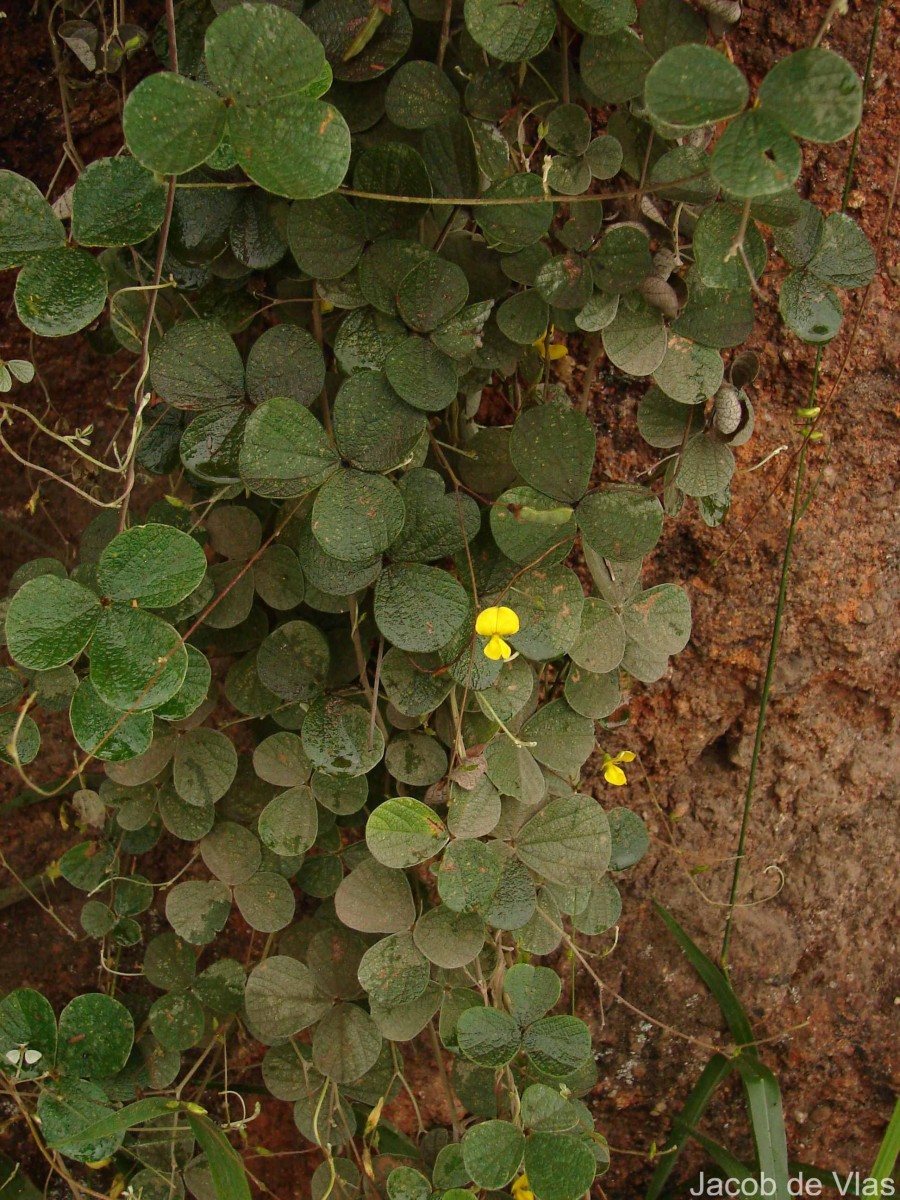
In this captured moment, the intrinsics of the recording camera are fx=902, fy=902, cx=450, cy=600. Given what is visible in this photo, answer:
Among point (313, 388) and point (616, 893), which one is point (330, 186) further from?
point (616, 893)

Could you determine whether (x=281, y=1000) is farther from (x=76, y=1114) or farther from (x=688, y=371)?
(x=688, y=371)

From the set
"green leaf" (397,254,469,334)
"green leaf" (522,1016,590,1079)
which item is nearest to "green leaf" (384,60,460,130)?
"green leaf" (397,254,469,334)

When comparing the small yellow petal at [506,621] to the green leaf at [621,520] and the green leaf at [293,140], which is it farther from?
the green leaf at [293,140]

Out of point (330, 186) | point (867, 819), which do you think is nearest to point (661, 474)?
point (330, 186)

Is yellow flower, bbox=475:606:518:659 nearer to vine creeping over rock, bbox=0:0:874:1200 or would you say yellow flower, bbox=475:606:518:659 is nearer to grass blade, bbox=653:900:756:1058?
vine creeping over rock, bbox=0:0:874:1200

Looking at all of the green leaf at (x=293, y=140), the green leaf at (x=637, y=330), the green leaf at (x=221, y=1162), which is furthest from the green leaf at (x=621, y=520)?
the green leaf at (x=221, y=1162)

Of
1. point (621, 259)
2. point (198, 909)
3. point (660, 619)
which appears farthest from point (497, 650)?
point (198, 909)
